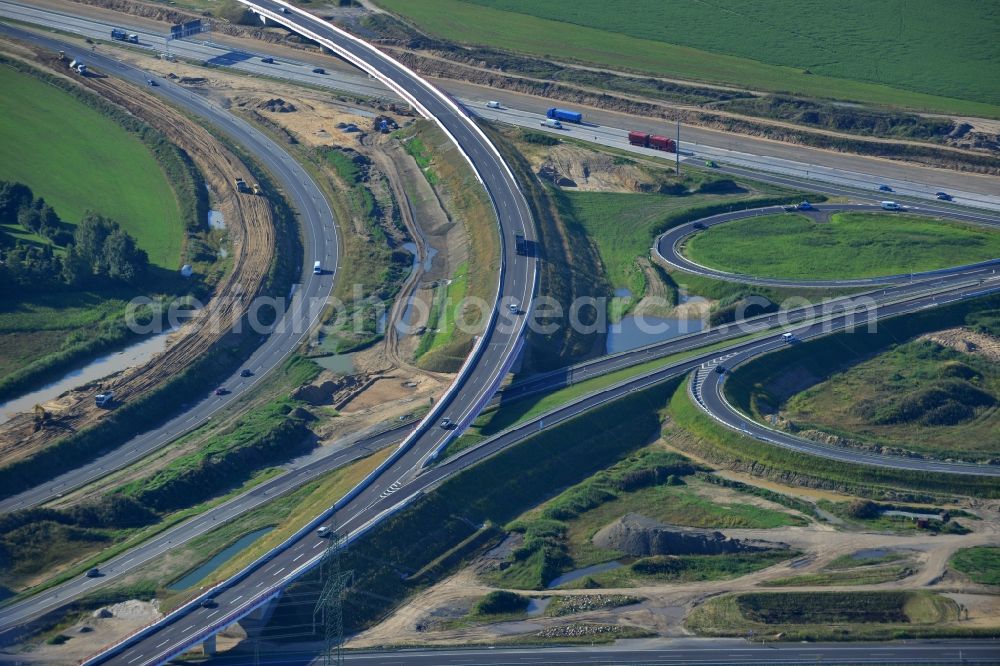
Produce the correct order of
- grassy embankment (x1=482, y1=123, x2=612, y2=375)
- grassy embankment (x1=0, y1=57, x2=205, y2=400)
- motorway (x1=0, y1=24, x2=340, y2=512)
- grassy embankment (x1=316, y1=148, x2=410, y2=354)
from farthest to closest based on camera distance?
grassy embankment (x1=316, y1=148, x2=410, y2=354), grassy embankment (x1=482, y1=123, x2=612, y2=375), grassy embankment (x1=0, y1=57, x2=205, y2=400), motorway (x1=0, y1=24, x2=340, y2=512)

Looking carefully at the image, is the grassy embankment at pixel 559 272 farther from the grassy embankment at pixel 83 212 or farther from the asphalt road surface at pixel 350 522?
the grassy embankment at pixel 83 212

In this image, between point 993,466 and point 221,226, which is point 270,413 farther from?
point 993,466

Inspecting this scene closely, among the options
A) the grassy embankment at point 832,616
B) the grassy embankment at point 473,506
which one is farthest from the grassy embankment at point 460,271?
the grassy embankment at point 832,616

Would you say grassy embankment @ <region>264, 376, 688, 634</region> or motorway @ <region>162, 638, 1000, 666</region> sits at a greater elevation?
grassy embankment @ <region>264, 376, 688, 634</region>

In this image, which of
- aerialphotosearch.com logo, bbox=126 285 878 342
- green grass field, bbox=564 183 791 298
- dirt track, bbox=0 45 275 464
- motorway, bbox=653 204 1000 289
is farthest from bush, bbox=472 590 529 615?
motorway, bbox=653 204 1000 289

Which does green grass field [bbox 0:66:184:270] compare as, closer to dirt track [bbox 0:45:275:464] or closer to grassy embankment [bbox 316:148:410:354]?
dirt track [bbox 0:45:275:464]

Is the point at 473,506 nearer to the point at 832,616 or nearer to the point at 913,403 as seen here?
the point at 832,616
